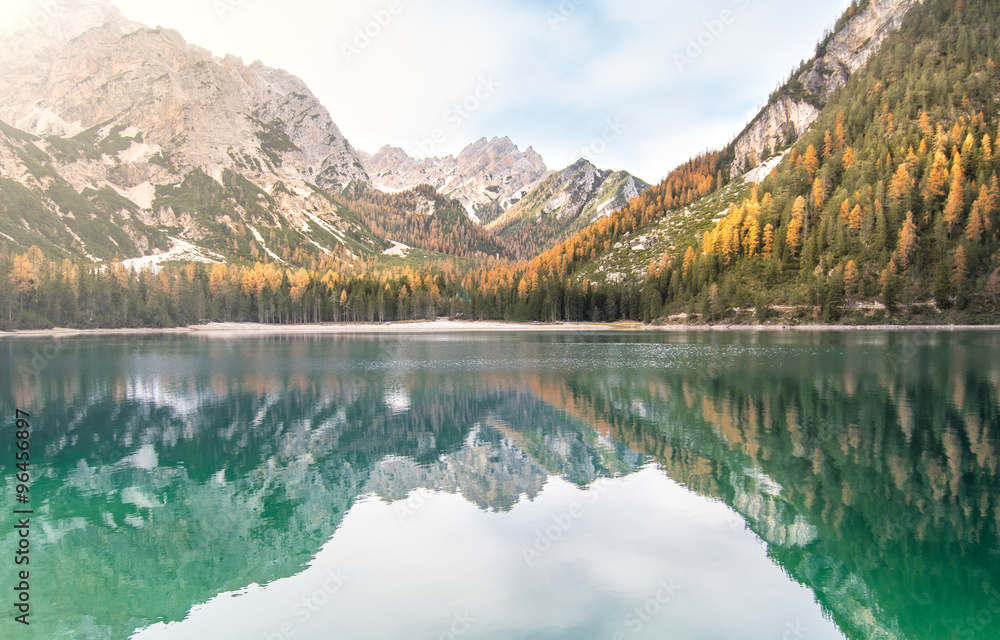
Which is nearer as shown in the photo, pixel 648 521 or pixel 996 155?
pixel 648 521

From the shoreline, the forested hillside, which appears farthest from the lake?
the forested hillside

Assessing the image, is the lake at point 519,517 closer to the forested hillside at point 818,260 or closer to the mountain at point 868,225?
the mountain at point 868,225

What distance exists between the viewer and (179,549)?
1340 cm

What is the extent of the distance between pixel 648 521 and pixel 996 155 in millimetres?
140437

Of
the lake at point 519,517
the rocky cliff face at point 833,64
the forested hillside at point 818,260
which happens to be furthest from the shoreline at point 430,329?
the rocky cliff face at point 833,64

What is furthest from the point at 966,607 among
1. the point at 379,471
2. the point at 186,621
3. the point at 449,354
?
the point at 449,354

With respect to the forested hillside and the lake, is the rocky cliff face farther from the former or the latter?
the lake

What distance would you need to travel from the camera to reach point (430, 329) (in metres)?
156

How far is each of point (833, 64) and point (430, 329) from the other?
588 feet

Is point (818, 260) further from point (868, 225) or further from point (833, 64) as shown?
point (833, 64)

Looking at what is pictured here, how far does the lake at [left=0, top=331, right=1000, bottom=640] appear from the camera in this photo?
1024 centimetres

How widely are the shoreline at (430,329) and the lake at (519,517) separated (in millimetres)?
79991

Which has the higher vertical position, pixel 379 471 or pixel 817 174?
pixel 817 174

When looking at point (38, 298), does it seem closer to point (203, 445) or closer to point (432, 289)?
point (432, 289)
